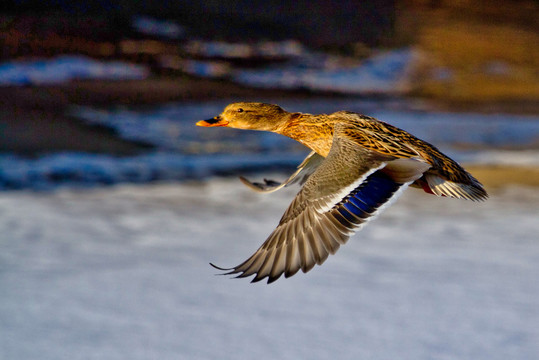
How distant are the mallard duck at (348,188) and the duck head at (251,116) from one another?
0.20 m

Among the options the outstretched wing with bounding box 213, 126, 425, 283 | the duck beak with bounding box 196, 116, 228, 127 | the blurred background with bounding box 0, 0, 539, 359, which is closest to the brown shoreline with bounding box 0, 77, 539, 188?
the blurred background with bounding box 0, 0, 539, 359

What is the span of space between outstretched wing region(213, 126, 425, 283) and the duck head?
752 mm

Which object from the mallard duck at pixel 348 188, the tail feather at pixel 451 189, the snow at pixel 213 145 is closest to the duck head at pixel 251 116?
the mallard duck at pixel 348 188

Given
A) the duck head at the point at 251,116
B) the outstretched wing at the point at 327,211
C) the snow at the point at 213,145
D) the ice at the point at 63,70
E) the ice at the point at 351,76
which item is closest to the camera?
the outstretched wing at the point at 327,211

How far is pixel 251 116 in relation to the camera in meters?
4.42

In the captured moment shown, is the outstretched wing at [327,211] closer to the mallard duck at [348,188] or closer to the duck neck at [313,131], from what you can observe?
the mallard duck at [348,188]

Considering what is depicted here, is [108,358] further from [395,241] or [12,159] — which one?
[12,159]

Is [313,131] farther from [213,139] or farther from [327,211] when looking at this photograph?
[213,139]

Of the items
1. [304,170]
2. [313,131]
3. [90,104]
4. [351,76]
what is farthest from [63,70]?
[313,131]

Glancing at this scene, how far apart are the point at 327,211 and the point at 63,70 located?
9027 millimetres

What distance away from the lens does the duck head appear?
4.36 meters

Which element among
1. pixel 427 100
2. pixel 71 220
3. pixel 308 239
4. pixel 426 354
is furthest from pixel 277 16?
pixel 308 239

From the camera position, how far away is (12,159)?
1009 cm

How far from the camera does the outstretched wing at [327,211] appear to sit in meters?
3.54
